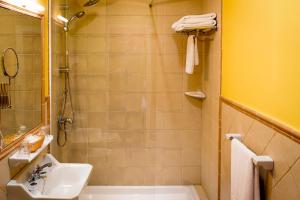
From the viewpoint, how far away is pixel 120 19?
3.28 meters

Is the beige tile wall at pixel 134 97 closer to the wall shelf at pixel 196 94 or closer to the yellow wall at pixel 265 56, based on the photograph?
the wall shelf at pixel 196 94

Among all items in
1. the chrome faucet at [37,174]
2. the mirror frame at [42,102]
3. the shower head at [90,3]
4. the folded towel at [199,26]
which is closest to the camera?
the mirror frame at [42,102]

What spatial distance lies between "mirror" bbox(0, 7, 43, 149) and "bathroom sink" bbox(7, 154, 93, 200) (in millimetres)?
308

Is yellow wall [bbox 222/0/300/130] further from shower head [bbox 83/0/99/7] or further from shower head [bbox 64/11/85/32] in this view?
shower head [bbox 64/11/85/32]

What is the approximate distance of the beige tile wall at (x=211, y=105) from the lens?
2.72 m

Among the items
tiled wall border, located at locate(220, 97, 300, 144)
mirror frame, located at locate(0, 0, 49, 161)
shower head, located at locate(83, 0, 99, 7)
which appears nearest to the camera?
tiled wall border, located at locate(220, 97, 300, 144)

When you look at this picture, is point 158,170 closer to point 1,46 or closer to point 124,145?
point 124,145

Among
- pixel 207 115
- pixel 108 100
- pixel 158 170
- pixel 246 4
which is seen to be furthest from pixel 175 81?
pixel 246 4

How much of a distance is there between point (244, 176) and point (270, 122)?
12.7 inches

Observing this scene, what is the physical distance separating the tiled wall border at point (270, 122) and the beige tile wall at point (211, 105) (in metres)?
0.59

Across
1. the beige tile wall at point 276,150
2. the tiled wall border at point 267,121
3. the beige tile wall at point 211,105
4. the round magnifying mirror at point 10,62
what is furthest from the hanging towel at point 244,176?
the round magnifying mirror at point 10,62

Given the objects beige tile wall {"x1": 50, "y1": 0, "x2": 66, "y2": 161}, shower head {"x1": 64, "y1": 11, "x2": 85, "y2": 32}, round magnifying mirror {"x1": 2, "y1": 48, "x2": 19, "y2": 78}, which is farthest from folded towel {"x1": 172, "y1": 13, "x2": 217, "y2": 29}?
round magnifying mirror {"x1": 2, "y1": 48, "x2": 19, "y2": 78}

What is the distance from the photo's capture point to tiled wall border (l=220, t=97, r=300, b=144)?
1290 mm

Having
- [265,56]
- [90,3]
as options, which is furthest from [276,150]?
[90,3]
